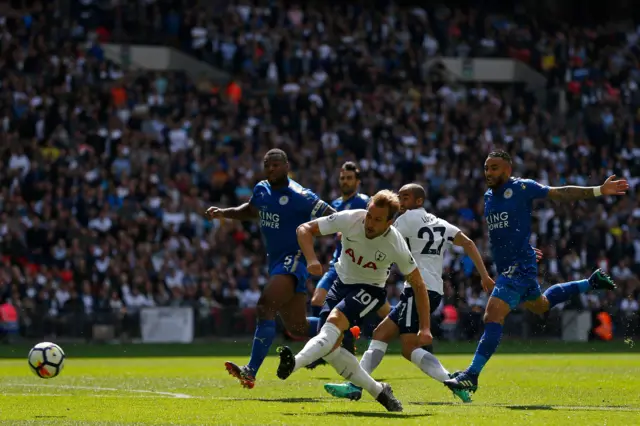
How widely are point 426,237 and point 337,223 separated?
2.73 m

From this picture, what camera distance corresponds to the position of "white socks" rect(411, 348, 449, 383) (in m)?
12.8

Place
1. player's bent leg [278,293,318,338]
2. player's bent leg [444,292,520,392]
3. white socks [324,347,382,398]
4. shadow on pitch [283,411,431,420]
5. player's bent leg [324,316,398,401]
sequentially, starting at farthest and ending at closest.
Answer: player's bent leg [278,293,318,338] < player's bent leg [444,292,520,392] < player's bent leg [324,316,398,401] < white socks [324,347,382,398] < shadow on pitch [283,411,431,420]

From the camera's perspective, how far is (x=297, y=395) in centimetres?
1356

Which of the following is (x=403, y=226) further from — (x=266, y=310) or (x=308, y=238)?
(x=308, y=238)

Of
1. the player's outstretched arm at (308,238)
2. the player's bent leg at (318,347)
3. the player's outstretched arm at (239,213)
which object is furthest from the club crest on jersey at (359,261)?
the player's outstretched arm at (239,213)

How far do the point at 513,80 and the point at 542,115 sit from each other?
Result: 2945mm

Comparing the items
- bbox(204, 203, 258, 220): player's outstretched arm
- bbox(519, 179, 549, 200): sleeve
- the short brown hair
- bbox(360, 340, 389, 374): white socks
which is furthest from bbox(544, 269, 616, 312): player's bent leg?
the short brown hair

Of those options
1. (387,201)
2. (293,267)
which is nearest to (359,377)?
(387,201)

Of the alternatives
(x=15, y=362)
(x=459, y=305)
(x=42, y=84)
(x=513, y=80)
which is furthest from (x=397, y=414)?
(x=513, y=80)

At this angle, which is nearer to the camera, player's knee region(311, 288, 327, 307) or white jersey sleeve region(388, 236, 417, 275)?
white jersey sleeve region(388, 236, 417, 275)

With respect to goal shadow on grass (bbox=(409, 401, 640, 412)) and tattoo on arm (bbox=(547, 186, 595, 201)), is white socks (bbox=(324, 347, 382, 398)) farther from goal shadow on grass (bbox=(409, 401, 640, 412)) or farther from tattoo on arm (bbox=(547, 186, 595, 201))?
tattoo on arm (bbox=(547, 186, 595, 201))

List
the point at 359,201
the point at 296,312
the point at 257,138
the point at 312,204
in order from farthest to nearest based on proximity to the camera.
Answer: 1. the point at 257,138
2. the point at 359,201
3. the point at 296,312
4. the point at 312,204

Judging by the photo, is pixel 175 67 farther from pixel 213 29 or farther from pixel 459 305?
pixel 459 305

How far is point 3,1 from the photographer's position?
36.7 metres
